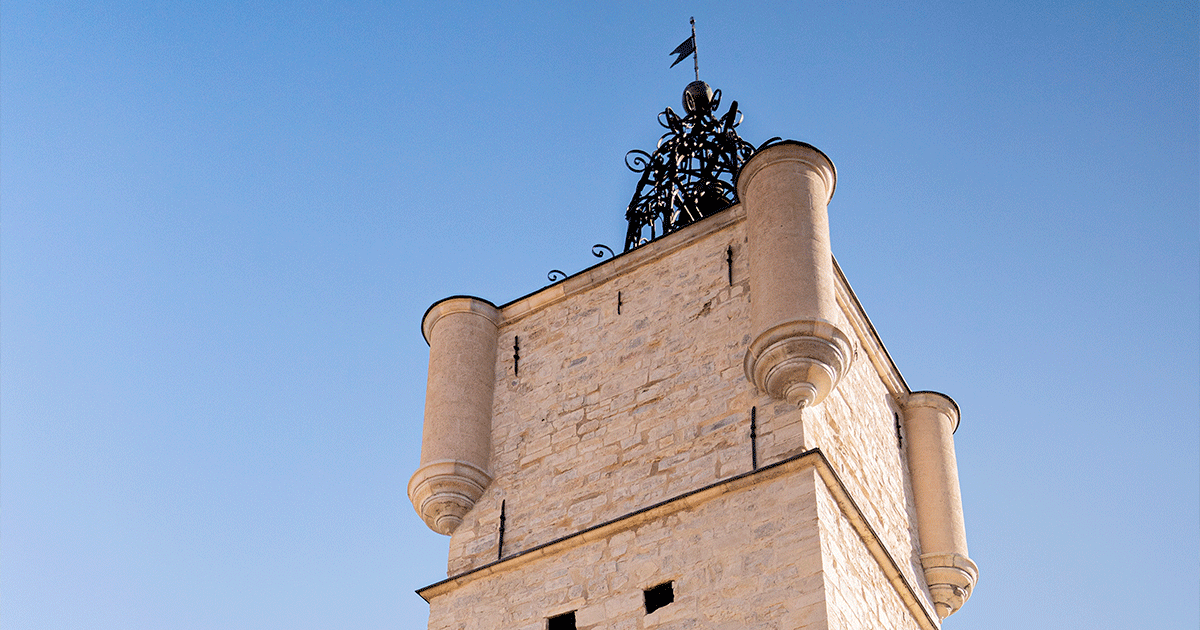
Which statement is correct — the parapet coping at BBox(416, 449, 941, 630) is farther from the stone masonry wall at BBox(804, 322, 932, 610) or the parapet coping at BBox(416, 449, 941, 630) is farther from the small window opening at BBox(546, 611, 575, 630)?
the small window opening at BBox(546, 611, 575, 630)

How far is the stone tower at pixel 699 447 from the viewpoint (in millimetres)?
9039

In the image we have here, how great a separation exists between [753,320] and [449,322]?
8.91 feet

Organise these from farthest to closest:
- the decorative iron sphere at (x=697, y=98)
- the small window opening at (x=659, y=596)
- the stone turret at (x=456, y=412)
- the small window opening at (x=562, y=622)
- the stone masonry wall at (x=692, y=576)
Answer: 1. the decorative iron sphere at (x=697, y=98)
2. the stone turret at (x=456, y=412)
3. the small window opening at (x=562, y=622)
4. the small window opening at (x=659, y=596)
5. the stone masonry wall at (x=692, y=576)

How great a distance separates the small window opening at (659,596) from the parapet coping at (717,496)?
0.50 m

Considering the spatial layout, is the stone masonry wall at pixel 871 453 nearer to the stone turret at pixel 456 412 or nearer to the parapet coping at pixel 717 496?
the parapet coping at pixel 717 496

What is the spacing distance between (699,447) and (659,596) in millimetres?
1117

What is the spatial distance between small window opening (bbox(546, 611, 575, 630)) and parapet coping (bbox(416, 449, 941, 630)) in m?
0.50

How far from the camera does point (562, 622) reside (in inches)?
367

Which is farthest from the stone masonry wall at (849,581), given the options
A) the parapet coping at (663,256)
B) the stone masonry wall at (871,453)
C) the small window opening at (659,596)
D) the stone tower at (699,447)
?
the parapet coping at (663,256)

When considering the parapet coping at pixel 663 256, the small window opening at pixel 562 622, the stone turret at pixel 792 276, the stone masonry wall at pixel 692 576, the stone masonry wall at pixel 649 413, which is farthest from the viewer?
the parapet coping at pixel 663 256

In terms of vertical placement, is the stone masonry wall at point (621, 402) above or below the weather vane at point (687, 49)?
below

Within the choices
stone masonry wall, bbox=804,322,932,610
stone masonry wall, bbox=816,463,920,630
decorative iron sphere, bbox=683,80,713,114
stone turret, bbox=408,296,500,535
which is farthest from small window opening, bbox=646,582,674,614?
decorative iron sphere, bbox=683,80,713,114

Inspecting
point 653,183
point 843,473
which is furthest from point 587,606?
point 653,183

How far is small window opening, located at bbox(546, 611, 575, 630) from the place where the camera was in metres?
9.27
